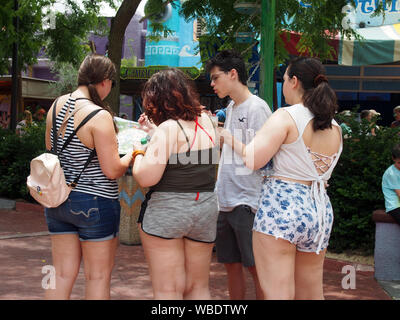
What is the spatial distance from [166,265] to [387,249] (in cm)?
363

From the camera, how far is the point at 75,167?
3.45 m

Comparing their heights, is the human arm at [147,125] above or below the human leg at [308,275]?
above

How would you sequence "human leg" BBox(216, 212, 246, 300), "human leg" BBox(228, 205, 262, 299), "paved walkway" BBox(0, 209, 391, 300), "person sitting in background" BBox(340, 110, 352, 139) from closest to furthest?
"human leg" BBox(228, 205, 262, 299)
"human leg" BBox(216, 212, 246, 300)
"paved walkway" BBox(0, 209, 391, 300)
"person sitting in background" BBox(340, 110, 352, 139)

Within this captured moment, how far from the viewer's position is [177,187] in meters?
3.24

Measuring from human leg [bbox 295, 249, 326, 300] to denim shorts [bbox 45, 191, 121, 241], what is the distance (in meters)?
1.16

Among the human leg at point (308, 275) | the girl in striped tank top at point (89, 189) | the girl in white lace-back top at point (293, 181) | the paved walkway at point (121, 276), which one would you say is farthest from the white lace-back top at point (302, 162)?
the paved walkway at point (121, 276)

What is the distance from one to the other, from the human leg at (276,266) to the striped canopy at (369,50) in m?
6.38

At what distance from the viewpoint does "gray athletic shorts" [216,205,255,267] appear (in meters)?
3.85

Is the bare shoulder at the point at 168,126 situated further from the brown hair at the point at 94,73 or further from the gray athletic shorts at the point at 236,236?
the gray athletic shorts at the point at 236,236

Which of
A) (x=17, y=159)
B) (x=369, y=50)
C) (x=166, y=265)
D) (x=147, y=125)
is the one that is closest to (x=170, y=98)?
(x=147, y=125)

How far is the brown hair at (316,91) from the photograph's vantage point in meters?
3.20

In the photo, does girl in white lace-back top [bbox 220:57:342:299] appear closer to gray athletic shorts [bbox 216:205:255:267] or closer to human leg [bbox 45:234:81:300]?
gray athletic shorts [bbox 216:205:255:267]

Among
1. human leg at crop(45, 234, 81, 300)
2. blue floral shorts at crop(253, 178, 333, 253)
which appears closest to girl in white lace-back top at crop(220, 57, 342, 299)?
blue floral shorts at crop(253, 178, 333, 253)
